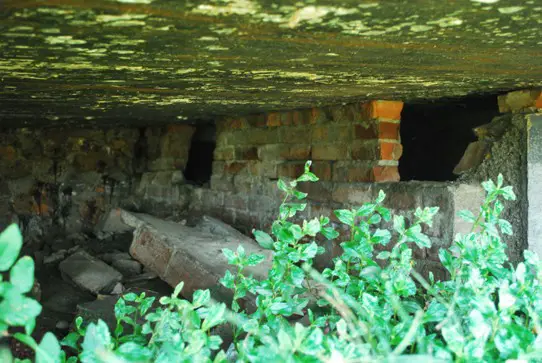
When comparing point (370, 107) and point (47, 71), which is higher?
point (47, 71)

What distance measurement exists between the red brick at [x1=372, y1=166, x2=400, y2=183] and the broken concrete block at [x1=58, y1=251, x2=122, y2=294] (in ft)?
5.32

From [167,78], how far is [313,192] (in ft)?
4.83

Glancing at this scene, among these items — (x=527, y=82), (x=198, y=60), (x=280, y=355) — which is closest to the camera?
(x=280, y=355)

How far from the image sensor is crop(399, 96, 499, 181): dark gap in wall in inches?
136

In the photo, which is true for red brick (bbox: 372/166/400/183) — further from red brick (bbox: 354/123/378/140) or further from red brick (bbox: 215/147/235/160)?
red brick (bbox: 215/147/235/160)

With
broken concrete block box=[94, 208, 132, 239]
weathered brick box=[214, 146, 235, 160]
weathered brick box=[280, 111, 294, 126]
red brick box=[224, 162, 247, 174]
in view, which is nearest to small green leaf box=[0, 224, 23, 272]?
weathered brick box=[280, 111, 294, 126]

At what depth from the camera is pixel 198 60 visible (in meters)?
1.68

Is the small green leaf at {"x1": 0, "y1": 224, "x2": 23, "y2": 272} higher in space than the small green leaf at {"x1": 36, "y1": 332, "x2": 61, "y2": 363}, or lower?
higher

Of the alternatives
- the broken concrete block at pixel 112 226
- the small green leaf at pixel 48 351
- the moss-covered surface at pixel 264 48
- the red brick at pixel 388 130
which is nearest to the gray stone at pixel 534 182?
the moss-covered surface at pixel 264 48

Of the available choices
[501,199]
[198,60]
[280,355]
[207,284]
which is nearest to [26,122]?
[207,284]

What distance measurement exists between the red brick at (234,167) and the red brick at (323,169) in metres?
0.74

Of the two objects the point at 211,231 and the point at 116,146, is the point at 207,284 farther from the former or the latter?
the point at 116,146

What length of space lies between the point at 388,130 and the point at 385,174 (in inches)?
8.9

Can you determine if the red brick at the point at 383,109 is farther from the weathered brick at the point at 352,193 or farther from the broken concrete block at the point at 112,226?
the broken concrete block at the point at 112,226
